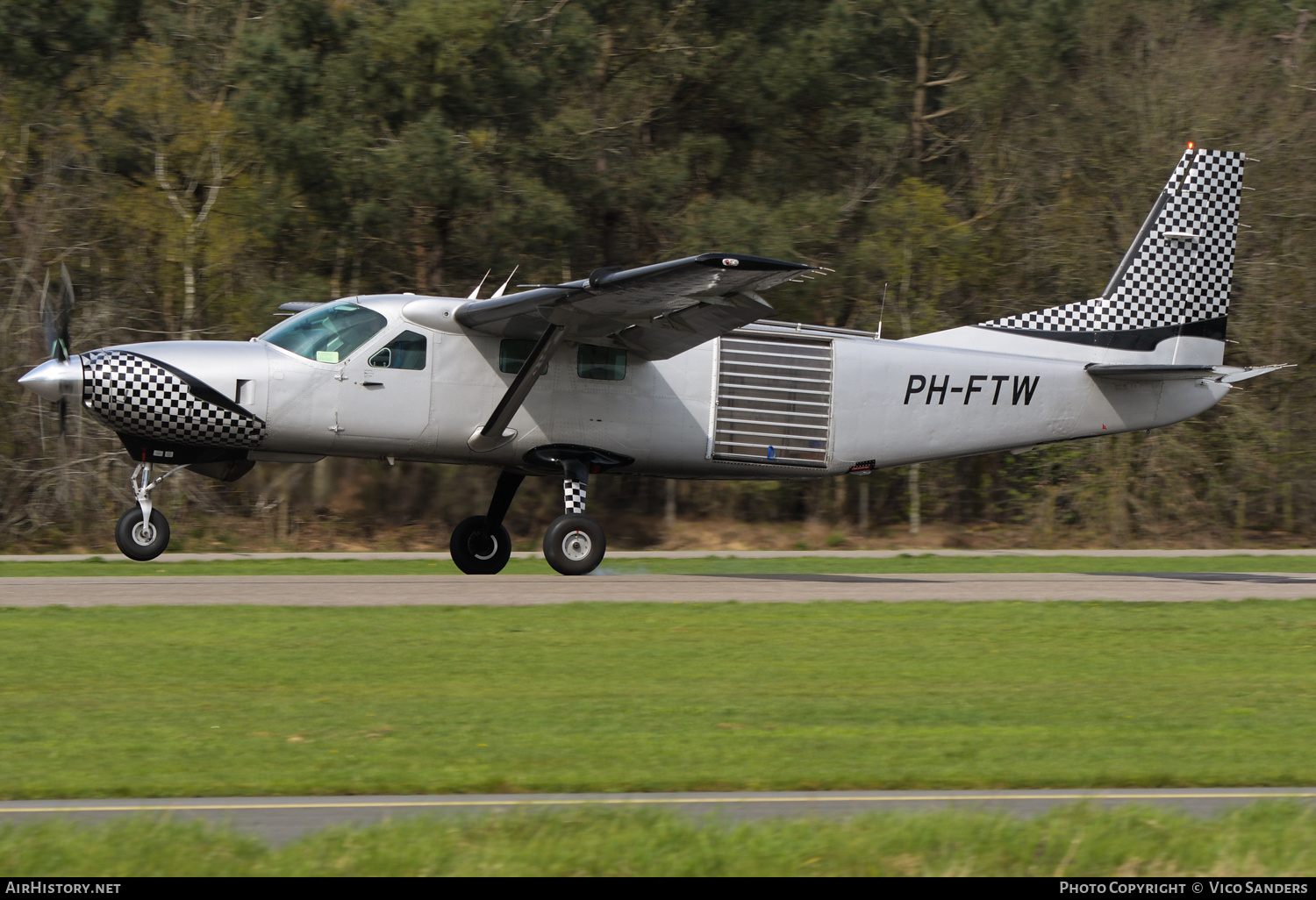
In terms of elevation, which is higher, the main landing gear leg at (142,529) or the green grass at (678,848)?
the main landing gear leg at (142,529)

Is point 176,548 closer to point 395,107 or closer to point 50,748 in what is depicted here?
point 395,107

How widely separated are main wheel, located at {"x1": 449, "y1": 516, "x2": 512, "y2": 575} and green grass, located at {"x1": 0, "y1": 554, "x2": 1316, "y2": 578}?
33 cm

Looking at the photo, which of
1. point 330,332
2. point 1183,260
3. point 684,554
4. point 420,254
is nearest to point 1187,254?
point 1183,260

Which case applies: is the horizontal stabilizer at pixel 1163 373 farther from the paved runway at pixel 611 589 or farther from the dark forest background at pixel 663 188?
Result: the dark forest background at pixel 663 188

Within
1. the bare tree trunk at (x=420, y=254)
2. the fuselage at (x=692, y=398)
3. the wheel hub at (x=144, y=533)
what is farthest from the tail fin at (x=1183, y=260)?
the bare tree trunk at (x=420, y=254)

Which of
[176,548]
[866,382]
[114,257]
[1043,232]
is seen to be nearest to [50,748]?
[866,382]

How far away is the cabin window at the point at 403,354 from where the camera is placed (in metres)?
16.5

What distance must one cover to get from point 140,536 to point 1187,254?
1420 cm

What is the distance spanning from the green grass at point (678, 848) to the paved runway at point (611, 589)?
27.4ft

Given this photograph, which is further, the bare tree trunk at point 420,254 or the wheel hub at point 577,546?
the bare tree trunk at point 420,254

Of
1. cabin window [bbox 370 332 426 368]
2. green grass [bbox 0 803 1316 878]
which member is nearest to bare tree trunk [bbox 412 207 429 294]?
cabin window [bbox 370 332 426 368]

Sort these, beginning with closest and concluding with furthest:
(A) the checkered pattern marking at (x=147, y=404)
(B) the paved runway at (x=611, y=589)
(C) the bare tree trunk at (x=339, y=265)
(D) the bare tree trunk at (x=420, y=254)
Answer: (B) the paved runway at (x=611, y=589)
(A) the checkered pattern marking at (x=147, y=404)
(C) the bare tree trunk at (x=339, y=265)
(D) the bare tree trunk at (x=420, y=254)

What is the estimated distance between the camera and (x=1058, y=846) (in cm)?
568

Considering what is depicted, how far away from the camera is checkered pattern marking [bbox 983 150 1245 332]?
19438mm
